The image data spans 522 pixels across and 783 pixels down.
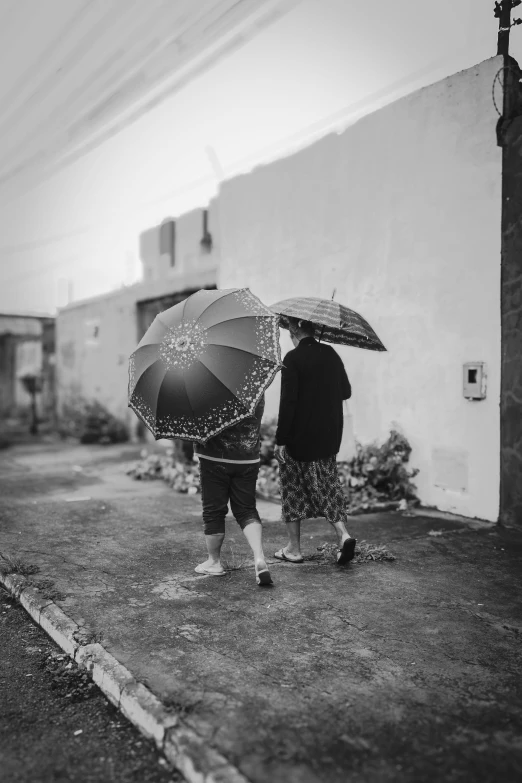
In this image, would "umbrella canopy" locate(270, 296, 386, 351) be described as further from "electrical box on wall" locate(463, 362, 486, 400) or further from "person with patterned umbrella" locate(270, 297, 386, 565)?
"electrical box on wall" locate(463, 362, 486, 400)

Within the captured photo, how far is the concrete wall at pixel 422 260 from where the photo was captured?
6.12 meters

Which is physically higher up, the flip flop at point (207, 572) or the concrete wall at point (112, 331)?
the concrete wall at point (112, 331)

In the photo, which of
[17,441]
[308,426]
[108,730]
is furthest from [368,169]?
[17,441]

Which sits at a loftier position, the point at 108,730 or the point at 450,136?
the point at 450,136

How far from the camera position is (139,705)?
2.84 m

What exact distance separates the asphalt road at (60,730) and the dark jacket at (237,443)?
150 centimetres

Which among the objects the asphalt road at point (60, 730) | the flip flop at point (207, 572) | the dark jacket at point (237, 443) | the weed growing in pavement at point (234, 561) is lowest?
the asphalt road at point (60, 730)

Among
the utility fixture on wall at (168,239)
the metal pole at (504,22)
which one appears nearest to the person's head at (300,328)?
the metal pole at (504,22)

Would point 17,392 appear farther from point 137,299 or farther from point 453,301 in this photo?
point 453,301

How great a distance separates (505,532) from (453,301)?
2255mm

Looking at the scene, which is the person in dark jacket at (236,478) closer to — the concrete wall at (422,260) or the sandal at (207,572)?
the sandal at (207,572)

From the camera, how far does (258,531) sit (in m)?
4.38

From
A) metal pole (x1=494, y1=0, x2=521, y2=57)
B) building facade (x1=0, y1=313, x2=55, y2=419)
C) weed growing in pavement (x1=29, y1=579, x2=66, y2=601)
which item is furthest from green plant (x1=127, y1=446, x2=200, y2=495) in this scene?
building facade (x1=0, y1=313, x2=55, y2=419)

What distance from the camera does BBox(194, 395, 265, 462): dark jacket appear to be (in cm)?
429
